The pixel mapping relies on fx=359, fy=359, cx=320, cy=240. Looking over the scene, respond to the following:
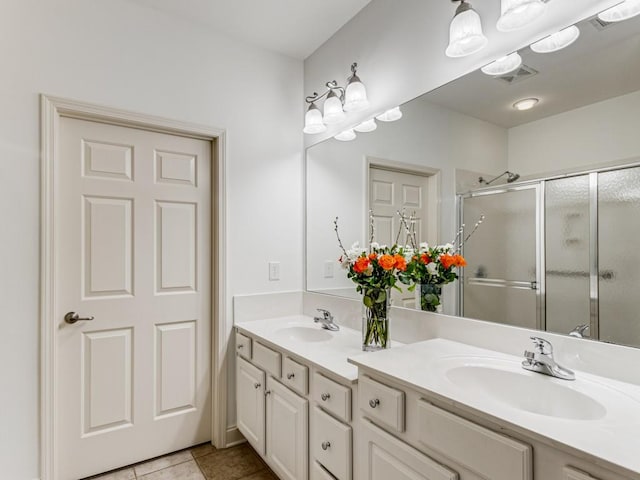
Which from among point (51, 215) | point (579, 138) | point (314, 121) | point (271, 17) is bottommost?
point (51, 215)

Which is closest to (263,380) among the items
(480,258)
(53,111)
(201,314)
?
(201,314)

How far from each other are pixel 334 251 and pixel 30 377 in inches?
66.4

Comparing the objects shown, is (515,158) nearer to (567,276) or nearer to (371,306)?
(567,276)

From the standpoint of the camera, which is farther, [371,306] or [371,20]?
[371,20]

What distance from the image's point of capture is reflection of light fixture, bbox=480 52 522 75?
53.2 inches

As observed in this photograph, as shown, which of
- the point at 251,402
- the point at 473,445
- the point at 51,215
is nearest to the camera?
the point at 473,445

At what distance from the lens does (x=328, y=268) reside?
234 cm

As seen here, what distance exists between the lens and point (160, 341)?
211 cm

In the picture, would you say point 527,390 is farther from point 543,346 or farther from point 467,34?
point 467,34

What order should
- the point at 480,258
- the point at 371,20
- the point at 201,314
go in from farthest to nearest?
the point at 201,314, the point at 371,20, the point at 480,258

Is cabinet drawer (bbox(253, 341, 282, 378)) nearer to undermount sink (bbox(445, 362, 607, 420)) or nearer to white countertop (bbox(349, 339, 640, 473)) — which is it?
white countertop (bbox(349, 339, 640, 473))

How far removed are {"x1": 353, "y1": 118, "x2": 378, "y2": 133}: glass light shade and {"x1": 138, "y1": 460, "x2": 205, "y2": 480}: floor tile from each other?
2.09 m

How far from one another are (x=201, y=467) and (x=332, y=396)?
115 cm

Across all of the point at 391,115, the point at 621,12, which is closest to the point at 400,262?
the point at 391,115
